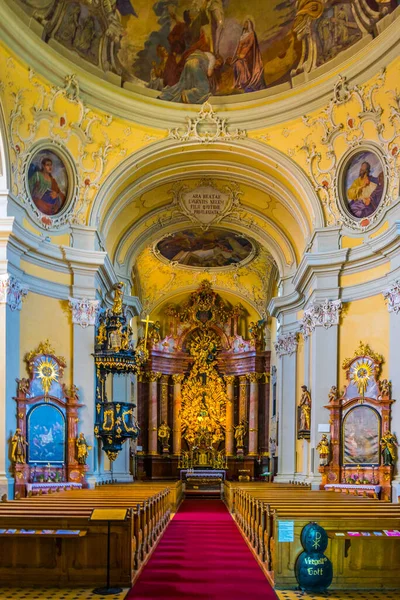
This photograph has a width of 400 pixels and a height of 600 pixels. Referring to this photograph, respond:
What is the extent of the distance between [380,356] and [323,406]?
207 centimetres

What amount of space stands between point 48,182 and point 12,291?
3472 mm

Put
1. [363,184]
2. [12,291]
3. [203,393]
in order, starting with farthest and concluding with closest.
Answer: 1. [203,393]
2. [363,184]
3. [12,291]

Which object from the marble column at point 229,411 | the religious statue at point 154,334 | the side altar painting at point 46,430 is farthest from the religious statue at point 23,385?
the marble column at point 229,411

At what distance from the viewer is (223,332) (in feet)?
101

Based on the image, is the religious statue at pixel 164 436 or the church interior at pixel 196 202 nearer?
the church interior at pixel 196 202

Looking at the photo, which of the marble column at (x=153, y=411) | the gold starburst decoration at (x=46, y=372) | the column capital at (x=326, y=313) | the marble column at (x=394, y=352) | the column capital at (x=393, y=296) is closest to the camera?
the marble column at (x=394, y=352)

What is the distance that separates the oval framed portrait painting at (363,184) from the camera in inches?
647

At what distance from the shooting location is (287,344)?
72.3 feet

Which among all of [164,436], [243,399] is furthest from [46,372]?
[243,399]

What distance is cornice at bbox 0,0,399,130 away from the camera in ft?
48.5

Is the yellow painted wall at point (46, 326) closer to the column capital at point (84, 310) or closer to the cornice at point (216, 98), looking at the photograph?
the column capital at point (84, 310)

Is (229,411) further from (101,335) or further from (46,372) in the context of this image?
(46,372)

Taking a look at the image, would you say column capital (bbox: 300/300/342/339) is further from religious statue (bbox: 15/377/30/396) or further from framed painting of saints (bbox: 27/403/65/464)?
religious statue (bbox: 15/377/30/396)

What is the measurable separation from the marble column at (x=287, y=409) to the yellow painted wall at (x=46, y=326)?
25.2ft
